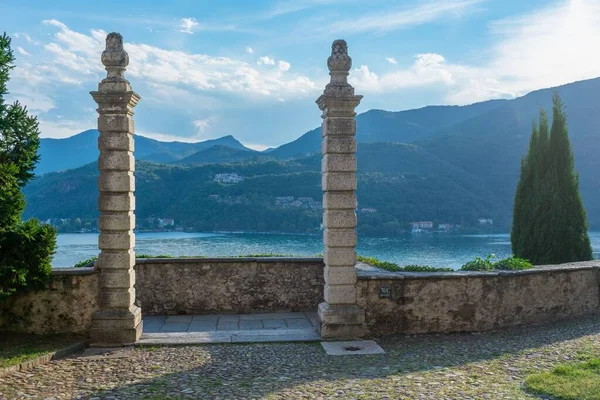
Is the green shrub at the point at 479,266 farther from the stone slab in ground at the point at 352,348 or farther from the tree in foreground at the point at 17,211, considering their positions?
the tree in foreground at the point at 17,211

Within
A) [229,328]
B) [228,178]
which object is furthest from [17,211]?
[228,178]

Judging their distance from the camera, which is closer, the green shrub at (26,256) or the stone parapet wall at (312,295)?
the green shrub at (26,256)

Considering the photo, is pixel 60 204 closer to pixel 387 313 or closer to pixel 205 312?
pixel 205 312

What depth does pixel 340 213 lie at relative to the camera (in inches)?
340

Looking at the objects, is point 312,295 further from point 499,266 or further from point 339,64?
point 339,64

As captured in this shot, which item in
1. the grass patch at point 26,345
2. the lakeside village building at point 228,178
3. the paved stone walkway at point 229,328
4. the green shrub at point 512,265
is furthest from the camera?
the lakeside village building at point 228,178

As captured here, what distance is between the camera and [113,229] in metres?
8.25

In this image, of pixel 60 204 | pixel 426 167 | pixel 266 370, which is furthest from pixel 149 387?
pixel 426 167

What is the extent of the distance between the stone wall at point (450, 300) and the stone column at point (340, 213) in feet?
0.85

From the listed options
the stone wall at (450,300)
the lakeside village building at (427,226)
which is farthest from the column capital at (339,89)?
the lakeside village building at (427,226)

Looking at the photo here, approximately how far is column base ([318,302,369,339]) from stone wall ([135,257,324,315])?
2469 millimetres

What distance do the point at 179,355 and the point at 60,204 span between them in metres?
43.8

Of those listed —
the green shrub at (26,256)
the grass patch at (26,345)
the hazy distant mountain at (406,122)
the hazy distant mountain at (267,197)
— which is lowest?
the grass patch at (26,345)

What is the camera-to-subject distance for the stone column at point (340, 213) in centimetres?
860
